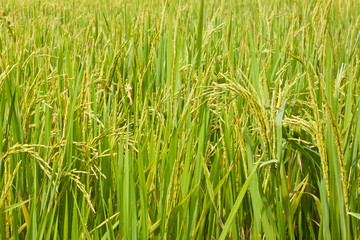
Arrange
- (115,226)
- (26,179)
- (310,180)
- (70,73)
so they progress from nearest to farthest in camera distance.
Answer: (115,226) < (26,179) < (310,180) < (70,73)

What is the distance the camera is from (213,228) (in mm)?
928

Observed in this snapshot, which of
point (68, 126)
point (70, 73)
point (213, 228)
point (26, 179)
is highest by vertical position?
point (70, 73)

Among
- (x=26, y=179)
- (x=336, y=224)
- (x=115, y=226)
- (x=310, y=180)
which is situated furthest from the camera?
(x=310, y=180)

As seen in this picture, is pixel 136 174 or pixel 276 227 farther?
pixel 136 174

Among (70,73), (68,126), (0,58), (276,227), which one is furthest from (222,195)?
(0,58)

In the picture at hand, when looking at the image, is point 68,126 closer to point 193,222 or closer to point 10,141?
point 10,141

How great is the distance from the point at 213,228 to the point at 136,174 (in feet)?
0.73

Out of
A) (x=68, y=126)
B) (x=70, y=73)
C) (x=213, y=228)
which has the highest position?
(x=70, y=73)

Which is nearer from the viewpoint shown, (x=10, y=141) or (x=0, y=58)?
(x=10, y=141)

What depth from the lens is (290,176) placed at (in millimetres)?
1165

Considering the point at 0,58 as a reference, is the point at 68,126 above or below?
below

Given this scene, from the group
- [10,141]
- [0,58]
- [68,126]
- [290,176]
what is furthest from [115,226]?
[0,58]

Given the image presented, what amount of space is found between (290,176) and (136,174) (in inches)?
17.0

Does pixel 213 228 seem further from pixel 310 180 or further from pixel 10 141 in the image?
pixel 10 141
